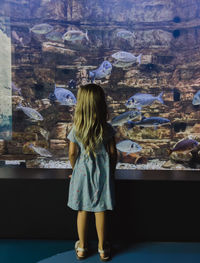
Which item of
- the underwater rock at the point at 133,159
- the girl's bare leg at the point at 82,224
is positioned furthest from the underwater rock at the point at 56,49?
the girl's bare leg at the point at 82,224

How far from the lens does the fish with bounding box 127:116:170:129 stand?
3.47m

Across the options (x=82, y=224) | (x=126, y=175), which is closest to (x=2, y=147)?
(x=126, y=175)

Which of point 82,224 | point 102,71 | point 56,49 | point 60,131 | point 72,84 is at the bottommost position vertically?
point 82,224

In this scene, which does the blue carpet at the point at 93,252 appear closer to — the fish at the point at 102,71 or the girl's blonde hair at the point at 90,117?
the girl's blonde hair at the point at 90,117

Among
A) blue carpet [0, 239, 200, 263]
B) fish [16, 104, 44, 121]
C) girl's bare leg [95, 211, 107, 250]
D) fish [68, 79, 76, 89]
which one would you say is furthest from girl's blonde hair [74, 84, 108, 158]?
fish [68, 79, 76, 89]

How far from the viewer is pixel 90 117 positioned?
59.2 inches

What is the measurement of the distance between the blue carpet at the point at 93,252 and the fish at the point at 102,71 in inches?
101

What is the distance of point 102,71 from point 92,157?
2.41m

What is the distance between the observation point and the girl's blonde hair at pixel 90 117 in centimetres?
150

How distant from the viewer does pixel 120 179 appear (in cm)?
188

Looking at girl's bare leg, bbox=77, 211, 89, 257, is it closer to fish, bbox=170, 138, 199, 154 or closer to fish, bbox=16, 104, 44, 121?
fish, bbox=170, 138, 199, 154

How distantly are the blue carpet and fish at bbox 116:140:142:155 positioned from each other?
5.30ft

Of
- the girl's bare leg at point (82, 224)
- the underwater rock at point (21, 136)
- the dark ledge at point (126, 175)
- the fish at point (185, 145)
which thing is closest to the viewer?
the girl's bare leg at point (82, 224)

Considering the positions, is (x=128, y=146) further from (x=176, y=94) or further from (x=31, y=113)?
(x=31, y=113)
